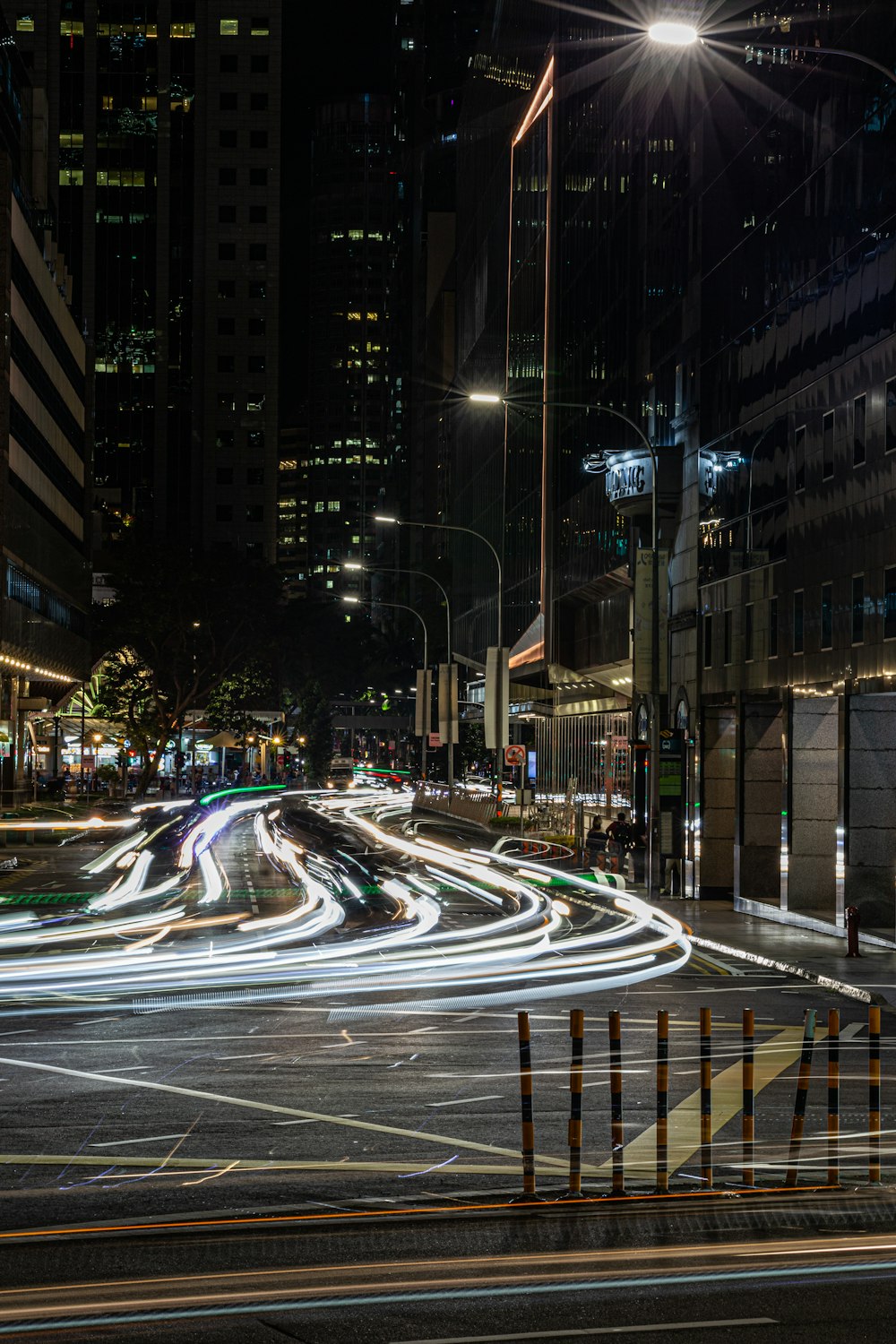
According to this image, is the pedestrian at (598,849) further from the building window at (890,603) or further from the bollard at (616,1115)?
the bollard at (616,1115)

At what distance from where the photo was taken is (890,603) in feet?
88.4

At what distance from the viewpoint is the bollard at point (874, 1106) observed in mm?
10711

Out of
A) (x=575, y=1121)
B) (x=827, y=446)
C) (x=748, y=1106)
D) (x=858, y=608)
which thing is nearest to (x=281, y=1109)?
(x=575, y=1121)

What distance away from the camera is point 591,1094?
45.6 ft

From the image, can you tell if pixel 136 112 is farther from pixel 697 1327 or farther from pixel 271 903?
pixel 697 1327

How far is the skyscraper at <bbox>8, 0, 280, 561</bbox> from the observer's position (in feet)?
516

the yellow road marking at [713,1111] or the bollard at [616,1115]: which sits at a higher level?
the bollard at [616,1115]

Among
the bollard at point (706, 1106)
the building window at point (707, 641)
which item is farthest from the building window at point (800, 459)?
the bollard at point (706, 1106)

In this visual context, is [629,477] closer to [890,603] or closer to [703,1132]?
[890,603]

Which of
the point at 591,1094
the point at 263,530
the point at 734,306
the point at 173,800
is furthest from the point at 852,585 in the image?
the point at 263,530

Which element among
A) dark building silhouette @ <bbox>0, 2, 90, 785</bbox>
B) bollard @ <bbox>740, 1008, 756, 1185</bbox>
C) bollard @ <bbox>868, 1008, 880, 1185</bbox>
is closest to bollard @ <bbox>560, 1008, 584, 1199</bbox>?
bollard @ <bbox>740, 1008, 756, 1185</bbox>

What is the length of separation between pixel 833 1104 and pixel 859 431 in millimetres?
19178

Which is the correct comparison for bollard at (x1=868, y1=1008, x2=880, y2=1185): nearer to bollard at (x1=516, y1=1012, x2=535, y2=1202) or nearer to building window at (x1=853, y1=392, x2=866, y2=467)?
bollard at (x1=516, y1=1012, x2=535, y2=1202)

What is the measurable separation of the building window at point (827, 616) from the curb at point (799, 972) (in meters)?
5.90
